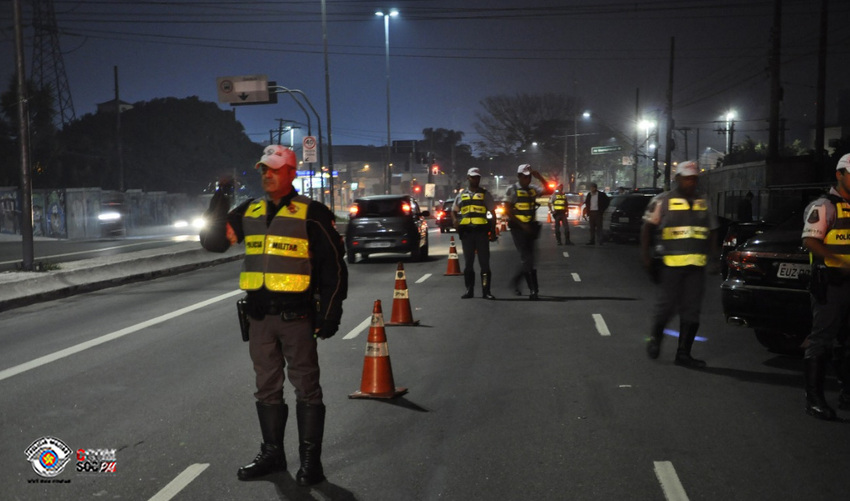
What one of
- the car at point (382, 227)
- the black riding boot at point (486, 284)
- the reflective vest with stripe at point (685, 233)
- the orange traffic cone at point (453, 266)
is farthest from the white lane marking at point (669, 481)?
the car at point (382, 227)

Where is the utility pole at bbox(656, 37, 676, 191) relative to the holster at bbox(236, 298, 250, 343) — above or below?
above

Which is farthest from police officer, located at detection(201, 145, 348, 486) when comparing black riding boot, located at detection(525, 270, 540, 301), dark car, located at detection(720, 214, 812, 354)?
black riding boot, located at detection(525, 270, 540, 301)

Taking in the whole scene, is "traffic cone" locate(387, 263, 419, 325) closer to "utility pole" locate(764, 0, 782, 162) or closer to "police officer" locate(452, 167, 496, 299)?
"police officer" locate(452, 167, 496, 299)

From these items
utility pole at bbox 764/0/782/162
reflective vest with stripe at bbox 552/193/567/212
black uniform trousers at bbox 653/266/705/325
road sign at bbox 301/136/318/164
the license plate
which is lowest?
black uniform trousers at bbox 653/266/705/325

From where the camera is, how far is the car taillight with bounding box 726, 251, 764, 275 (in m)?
9.02

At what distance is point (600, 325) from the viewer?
11953 mm

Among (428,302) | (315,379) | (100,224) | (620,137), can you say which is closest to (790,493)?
(315,379)

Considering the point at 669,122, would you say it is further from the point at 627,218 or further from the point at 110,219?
the point at 110,219

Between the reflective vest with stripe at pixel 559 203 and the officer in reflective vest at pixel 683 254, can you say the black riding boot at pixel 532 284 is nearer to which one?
the officer in reflective vest at pixel 683 254

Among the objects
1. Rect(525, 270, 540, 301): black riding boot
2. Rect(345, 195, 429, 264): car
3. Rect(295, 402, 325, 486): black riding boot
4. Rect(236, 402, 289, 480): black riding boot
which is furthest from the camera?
Rect(345, 195, 429, 264): car

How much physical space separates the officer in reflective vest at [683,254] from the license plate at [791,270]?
0.68m

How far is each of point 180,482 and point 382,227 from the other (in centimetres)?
1720

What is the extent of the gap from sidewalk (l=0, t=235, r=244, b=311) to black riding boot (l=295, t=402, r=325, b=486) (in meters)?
10.7

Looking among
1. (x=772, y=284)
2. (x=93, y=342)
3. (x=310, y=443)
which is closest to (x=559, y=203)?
(x=93, y=342)
